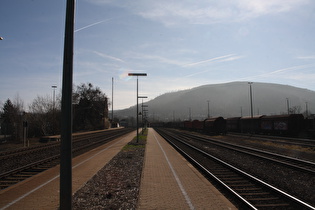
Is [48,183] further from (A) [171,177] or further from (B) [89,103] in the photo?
(B) [89,103]

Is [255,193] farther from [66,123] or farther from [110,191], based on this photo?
[66,123]

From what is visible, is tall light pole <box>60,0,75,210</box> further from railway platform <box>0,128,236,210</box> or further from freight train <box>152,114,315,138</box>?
freight train <box>152,114,315,138</box>

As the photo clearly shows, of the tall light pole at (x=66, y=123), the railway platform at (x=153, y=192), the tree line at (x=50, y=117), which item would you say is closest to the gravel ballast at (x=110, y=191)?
the railway platform at (x=153, y=192)

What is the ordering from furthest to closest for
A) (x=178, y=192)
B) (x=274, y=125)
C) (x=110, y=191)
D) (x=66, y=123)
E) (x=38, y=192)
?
(x=274, y=125) → (x=110, y=191) → (x=38, y=192) → (x=178, y=192) → (x=66, y=123)

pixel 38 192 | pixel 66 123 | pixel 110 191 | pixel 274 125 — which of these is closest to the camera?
pixel 66 123

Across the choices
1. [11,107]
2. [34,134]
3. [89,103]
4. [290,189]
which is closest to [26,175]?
[290,189]

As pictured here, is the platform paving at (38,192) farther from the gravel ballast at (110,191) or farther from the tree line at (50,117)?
the tree line at (50,117)

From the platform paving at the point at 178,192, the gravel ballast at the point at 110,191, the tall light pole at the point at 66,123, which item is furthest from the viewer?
the gravel ballast at the point at 110,191

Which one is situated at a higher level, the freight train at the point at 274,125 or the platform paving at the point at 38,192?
the freight train at the point at 274,125

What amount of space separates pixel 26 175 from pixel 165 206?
25.3ft

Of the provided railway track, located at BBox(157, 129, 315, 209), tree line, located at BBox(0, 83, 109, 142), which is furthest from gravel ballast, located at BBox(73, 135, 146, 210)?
tree line, located at BBox(0, 83, 109, 142)

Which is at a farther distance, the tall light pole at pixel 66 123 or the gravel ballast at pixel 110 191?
the gravel ballast at pixel 110 191

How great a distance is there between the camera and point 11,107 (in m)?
36.4

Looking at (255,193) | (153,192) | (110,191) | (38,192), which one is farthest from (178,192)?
(38,192)
